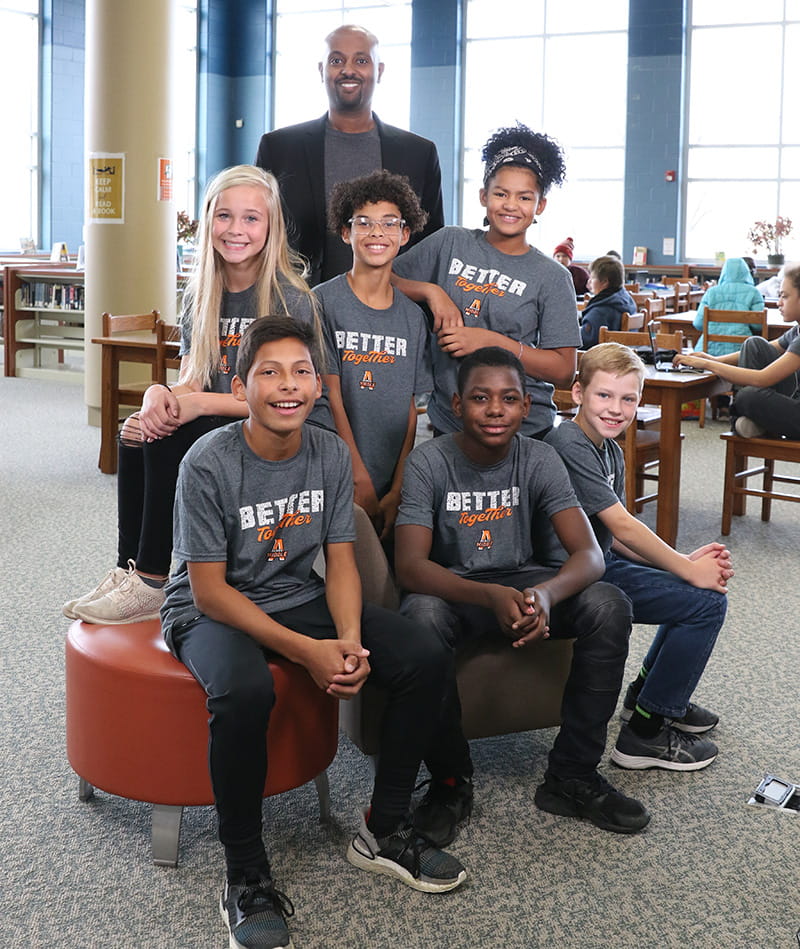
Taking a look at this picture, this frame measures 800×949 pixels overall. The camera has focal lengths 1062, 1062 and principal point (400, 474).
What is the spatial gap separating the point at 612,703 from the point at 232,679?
2.74 ft

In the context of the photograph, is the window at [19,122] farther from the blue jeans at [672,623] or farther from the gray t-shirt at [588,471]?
the blue jeans at [672,623]

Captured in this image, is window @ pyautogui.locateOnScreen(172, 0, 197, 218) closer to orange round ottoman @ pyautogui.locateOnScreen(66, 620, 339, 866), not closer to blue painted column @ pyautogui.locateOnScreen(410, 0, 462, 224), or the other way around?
blue painted column @ pyautogui.locateOnScreen(410, 0, 462, 224)

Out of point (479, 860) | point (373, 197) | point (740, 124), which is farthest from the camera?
point (740, 124)

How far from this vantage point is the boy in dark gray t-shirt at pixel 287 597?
1.91 m

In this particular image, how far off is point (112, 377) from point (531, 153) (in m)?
3.61

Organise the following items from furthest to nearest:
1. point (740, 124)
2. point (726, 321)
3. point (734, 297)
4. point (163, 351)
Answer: point (740, 124) → point (734, 297) → point (726, 321) → point (163, 351)

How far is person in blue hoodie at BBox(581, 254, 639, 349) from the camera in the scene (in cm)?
Answer: 660

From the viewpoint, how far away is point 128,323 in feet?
18.3

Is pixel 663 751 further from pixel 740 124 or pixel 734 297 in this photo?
pixel 740 124

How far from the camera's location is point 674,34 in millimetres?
11656

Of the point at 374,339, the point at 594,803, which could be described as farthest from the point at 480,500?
the point at 594,803

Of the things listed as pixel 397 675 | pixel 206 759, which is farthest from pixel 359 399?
pixel 206 759

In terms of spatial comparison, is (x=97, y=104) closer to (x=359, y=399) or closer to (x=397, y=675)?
(x=359, y=399)

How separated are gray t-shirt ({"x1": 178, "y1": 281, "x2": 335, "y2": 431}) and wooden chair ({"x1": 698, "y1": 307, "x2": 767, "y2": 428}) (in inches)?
167
